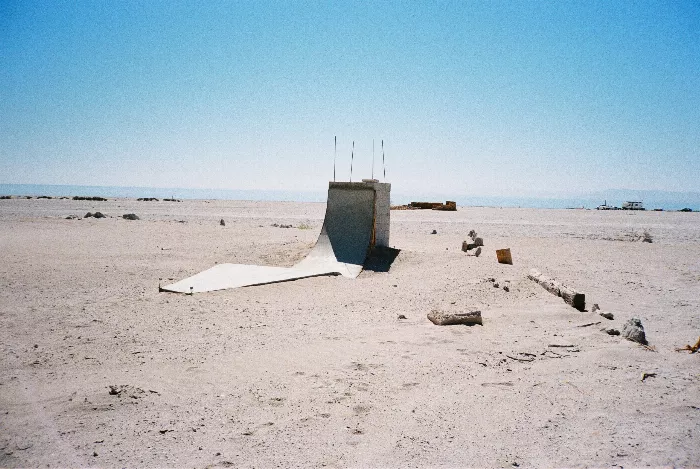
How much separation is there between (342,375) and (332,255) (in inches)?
228

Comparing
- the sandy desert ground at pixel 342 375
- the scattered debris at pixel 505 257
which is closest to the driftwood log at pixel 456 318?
the sandy desert ground at pixel 342 375

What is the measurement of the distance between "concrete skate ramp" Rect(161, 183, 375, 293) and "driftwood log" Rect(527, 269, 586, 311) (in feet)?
Answer: 10.5

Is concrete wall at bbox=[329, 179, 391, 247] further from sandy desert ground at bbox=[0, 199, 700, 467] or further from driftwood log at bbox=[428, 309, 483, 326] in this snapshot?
driftwood log at bbox=[428, 309, 483, 326]

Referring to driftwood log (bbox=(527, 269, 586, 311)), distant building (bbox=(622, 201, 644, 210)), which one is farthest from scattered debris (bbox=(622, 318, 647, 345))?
distant building (bbox=(622, 201, 644, 210))

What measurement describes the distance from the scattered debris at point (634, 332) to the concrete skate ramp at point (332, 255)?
464cm

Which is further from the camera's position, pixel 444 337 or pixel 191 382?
pixel 444 337

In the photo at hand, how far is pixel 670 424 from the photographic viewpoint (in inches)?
128

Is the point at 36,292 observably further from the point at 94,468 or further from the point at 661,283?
the point at 661,283

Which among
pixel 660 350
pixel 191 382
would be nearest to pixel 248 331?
pixel 191 382

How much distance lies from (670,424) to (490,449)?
1.42 metres

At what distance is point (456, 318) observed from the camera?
Answer: 547 centimetres

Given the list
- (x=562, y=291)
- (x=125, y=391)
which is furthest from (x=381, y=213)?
(x=125, y=391)

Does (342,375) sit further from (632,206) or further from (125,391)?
(632,206)

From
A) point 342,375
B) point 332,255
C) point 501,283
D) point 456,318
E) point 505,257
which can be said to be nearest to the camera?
point 342,375
